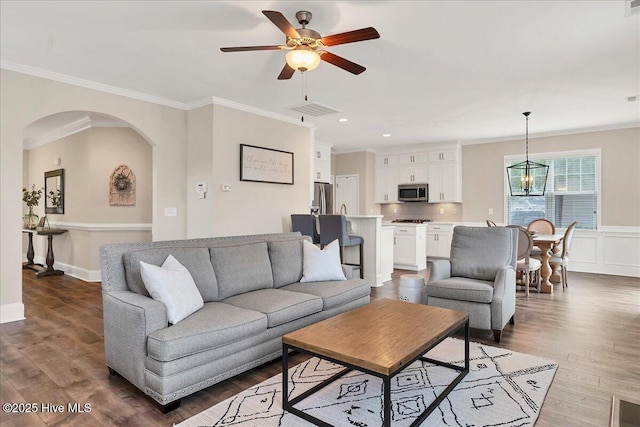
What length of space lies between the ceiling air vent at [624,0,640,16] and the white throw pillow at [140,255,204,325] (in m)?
3.70

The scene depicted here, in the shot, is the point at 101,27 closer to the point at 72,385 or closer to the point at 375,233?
the point at 72,385

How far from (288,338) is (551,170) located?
282 inches

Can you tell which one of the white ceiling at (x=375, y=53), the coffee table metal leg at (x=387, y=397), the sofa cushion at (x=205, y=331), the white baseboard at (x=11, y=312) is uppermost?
the white ceiling at (x=375, y=53)

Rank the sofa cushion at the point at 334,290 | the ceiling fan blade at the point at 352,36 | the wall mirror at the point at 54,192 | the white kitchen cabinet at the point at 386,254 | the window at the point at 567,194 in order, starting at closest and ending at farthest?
1. the ceiling fan blade at the point at 352,36
2. the sofa cushion at the point at 334,290
3. the white kitchen cabinet at the point at 386,254
4. the wall mirror at the point at 54,192
5. the window at the point at 567,194

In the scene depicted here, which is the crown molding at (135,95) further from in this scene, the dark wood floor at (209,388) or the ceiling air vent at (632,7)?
the ceiling air vent at (632,7)

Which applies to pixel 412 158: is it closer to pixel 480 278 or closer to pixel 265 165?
pixel 265 165

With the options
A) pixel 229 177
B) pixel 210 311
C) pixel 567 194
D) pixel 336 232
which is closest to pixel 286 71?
pixel 210 311

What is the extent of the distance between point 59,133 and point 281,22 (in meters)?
6.37

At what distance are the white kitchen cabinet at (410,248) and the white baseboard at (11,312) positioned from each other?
583cm

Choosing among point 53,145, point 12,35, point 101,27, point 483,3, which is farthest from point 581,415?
point 53,145

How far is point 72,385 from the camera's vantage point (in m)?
2.47

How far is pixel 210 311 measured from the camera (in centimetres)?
258

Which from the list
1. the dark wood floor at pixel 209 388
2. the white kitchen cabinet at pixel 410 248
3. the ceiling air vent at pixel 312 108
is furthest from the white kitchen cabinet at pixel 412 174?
the ceiling air vent at pixel 312 108

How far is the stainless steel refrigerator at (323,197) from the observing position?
849cm
